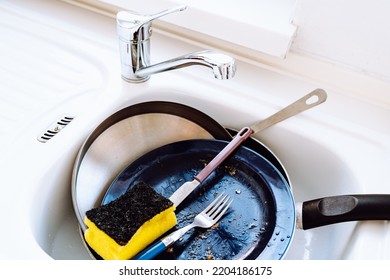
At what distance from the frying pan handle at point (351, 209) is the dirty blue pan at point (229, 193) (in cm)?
4

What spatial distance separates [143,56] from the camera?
26.1 inches

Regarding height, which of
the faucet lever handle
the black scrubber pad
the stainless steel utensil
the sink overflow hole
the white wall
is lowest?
the sink overflow hole

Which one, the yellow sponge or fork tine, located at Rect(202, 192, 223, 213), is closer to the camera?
the yellow sponge

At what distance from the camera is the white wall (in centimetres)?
64

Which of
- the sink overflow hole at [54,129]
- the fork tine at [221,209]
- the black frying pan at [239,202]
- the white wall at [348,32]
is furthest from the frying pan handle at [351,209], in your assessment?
the sink overflow hole at [54,129]

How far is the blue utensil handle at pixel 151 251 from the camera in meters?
0.51

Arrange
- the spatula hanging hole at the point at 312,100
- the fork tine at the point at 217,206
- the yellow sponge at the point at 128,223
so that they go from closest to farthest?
the yellow sponge at the point at 128,223 → the fork tine at the point at 217,206 → the spatula hanging hole at the point at 312,100

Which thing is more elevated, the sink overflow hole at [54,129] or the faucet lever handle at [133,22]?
the faucet lever handle at [133,22]

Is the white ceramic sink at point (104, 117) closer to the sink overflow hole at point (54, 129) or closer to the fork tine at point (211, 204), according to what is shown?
the sink overflow hole at point (54, 129)

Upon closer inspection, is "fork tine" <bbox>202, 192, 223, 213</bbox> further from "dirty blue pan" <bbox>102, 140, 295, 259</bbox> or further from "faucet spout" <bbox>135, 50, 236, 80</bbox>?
"faucet spout" <bbox>135, 50, 236, 80</bbox>

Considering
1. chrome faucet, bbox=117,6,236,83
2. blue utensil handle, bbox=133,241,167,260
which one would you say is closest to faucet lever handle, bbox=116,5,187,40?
chrome faucet, bbox=117,6,236,83

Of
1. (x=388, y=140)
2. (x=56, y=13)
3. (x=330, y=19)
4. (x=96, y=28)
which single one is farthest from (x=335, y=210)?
(x=56, y=13)

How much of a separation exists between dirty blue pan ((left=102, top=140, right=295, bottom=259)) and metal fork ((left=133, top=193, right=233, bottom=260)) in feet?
0.03

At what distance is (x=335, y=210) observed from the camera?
1.71 feet
